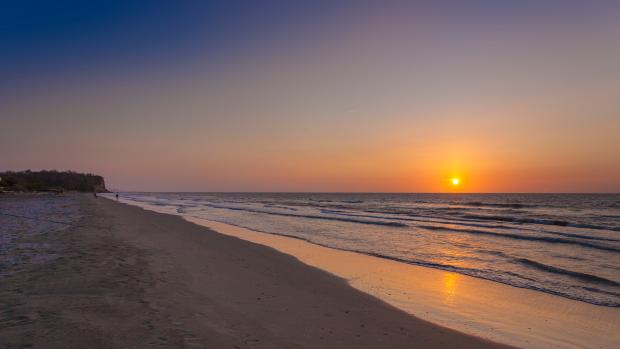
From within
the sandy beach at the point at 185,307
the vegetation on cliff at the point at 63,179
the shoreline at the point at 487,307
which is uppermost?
the vegetation on cliff at the point at 63,179

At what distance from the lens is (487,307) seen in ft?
29.3

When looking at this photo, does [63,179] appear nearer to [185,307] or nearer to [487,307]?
[185,307]

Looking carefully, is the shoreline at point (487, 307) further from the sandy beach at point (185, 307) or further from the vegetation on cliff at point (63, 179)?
the vegetation on cliff at point (63, 179)

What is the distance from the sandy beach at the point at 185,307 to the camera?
18.1 ft

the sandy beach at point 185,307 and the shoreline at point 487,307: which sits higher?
the sandy beach at point 185,307

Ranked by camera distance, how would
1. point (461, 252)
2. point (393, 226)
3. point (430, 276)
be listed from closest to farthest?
1. point (430, 276)
2. point (461, 252)
3. point (393, 226)

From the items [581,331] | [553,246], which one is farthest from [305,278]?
[553,246]

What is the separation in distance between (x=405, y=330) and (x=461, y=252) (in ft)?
39.4

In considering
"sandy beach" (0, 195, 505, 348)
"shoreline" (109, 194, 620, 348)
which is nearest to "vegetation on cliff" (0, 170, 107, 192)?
"sandy beach" (0, 195, 505, 348)

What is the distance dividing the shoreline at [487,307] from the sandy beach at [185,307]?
669 millimetres

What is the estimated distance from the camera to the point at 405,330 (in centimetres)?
687

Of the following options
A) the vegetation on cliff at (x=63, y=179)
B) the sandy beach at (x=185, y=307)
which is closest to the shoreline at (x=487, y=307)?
the sandy beach at (x=185, y=307)

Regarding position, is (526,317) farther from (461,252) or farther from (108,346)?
(461,252)

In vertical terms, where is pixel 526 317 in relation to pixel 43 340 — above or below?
below
